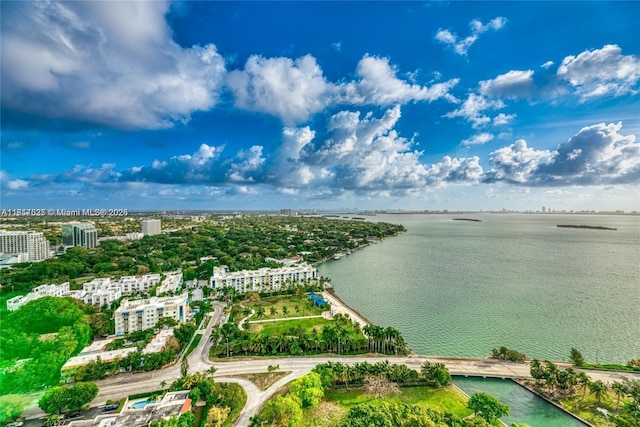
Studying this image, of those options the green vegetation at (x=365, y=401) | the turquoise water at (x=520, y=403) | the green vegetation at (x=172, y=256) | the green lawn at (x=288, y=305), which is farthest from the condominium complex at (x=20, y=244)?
the turquoise water at (x=520, y=403)

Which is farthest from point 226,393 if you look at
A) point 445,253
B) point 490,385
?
point 445,253

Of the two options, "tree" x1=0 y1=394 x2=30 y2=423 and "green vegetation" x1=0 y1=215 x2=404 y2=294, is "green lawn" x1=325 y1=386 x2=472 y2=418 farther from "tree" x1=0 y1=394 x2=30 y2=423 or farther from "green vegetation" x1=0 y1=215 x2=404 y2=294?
"green vegetation" x1=0 y1=215 x2=404 y2=294

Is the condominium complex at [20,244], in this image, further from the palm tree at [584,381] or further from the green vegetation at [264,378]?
the palm tree at [584,381]

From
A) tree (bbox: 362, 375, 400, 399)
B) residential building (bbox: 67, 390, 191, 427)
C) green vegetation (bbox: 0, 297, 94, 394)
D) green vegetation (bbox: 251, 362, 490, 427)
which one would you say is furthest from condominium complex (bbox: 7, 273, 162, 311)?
tree (bbox: 362, 375, 400, 399)

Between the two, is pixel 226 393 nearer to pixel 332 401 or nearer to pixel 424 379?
pixel 332 401

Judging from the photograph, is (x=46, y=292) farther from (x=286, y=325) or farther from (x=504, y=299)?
(x=504, y=299)

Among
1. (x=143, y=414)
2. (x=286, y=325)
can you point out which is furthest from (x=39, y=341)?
(x=286, y=325)
